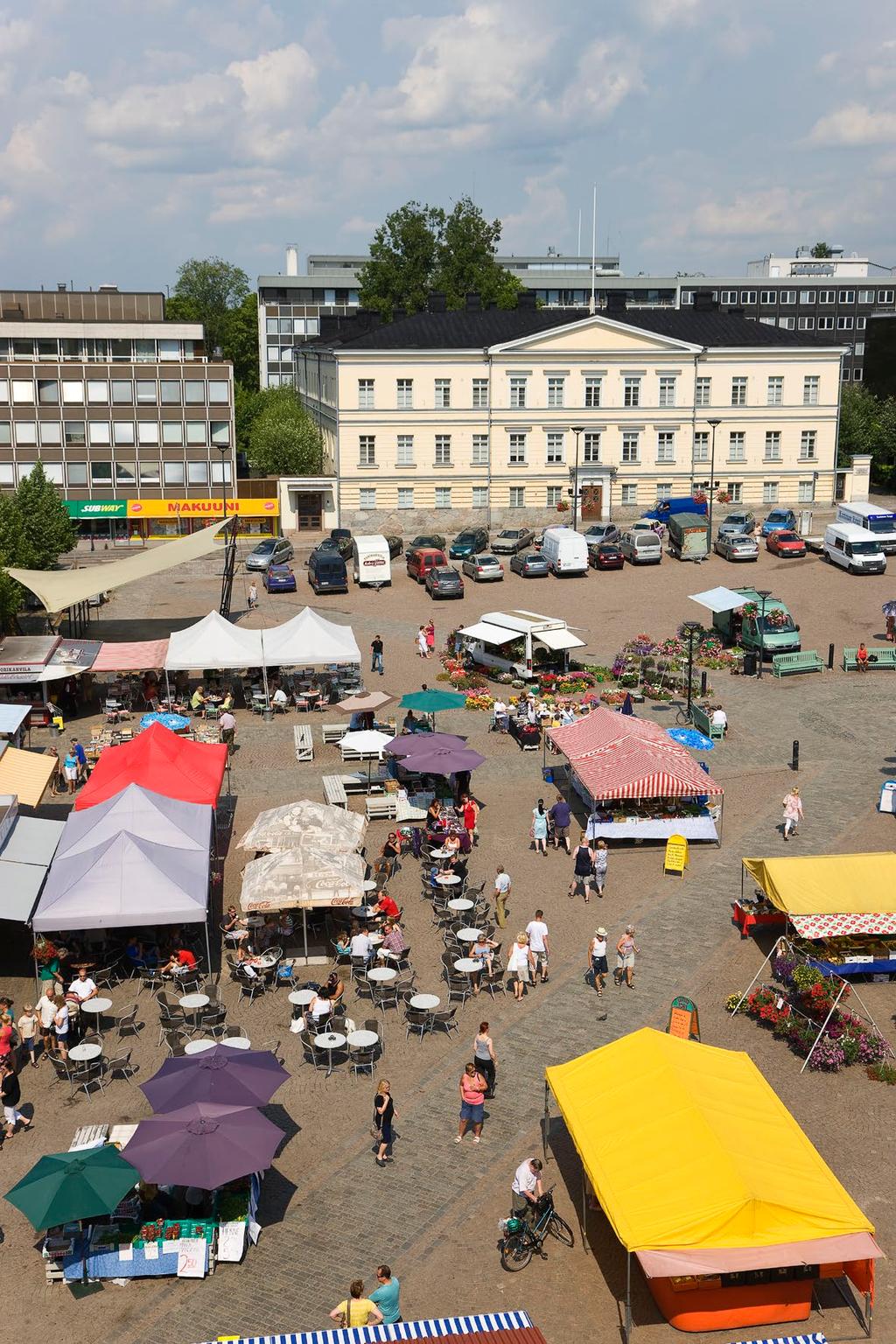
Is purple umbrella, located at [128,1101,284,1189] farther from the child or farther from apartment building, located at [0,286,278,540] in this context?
apartment building, located at [0,286,278,540]

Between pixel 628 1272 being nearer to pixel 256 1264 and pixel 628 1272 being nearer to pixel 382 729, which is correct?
pixel 256 1264

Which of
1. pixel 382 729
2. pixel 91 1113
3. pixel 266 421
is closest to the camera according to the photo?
pixel 91 1113

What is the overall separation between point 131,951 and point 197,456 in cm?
4624

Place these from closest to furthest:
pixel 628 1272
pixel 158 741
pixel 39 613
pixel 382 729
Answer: pixel 628 1272 → pixel 158 741 → pixel 382 729 → pixel 39 613

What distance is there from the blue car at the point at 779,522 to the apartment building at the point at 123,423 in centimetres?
2300

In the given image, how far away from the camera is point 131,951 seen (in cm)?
2061

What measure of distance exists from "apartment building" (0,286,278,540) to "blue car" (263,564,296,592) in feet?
39.9

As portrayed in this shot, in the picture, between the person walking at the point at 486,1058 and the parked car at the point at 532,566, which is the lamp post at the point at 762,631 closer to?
the parked car at the point at 532,566

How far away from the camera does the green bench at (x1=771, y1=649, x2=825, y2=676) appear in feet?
124

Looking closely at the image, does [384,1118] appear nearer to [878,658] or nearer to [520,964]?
[520,964]

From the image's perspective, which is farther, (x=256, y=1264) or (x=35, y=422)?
(x=35, y=422)

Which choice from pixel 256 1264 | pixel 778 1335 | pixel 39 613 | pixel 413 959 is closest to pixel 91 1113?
pixel 256 1264

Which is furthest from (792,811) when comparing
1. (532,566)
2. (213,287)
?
(213,287)

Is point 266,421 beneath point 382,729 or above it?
above
